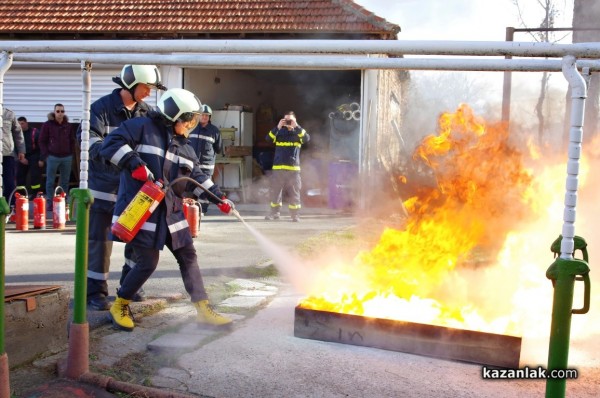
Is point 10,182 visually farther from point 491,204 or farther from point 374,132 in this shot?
point 491,204

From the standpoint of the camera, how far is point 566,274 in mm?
2607

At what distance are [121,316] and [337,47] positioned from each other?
9.11 ft

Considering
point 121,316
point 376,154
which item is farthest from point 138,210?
point 376,154

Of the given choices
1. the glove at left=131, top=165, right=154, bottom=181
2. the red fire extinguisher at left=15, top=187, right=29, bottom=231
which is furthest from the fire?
the red fire extinguisher at left=15, top=187, right=29, bottom=231

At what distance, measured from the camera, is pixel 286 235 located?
998cm

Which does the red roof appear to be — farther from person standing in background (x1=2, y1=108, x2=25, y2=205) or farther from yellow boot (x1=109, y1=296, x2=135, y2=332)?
yellow boot (x1=109, y1=296, x2=135, y2=332)

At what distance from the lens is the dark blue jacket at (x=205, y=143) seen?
10.4m

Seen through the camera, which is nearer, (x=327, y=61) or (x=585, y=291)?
(x=585, y=291)

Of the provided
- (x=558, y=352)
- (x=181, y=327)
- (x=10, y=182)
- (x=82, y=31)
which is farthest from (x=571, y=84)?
(x=82, y=31)

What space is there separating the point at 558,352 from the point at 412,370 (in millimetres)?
1374

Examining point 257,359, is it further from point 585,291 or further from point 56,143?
point 56,143

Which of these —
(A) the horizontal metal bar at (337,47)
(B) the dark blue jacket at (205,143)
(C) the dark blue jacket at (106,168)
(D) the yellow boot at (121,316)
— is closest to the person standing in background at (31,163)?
(B) the dark blue jacket at (205,143)

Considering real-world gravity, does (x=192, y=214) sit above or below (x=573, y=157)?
below

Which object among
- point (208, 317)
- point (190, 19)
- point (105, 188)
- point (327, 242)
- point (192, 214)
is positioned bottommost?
point (208, 317)
